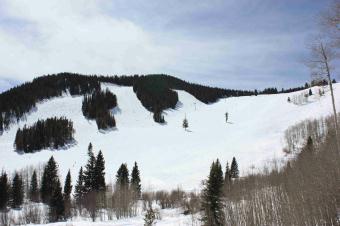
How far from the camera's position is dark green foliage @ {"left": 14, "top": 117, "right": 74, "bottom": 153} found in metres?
131

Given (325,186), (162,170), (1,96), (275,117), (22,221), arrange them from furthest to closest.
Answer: (1,96) < (275,117) < (162,170) < (22,221) < (325,186)

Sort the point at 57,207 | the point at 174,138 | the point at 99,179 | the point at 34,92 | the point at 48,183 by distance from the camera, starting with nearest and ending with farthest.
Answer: the point at 57,207, the point at 99,179, the point at 48,183, the point at 174,138, the point at 34,92

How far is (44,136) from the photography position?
13562 centimetres

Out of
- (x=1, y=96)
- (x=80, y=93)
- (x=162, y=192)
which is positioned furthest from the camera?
(x=80, y=93)

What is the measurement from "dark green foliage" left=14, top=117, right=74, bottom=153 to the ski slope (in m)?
4.04

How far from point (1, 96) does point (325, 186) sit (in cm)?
18228

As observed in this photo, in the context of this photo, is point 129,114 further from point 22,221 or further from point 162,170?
point 22,221

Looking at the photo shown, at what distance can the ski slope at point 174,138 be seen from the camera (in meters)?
105

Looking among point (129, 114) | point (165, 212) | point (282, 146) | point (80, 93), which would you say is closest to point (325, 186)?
point (165, 212)

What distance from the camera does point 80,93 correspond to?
190500 mm

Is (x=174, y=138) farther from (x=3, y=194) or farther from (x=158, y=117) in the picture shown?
(x=3, y=194)

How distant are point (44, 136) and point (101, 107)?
41.4 metres

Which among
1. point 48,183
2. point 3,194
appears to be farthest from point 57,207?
point 48,183

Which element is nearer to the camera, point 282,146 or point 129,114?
point 282,146
